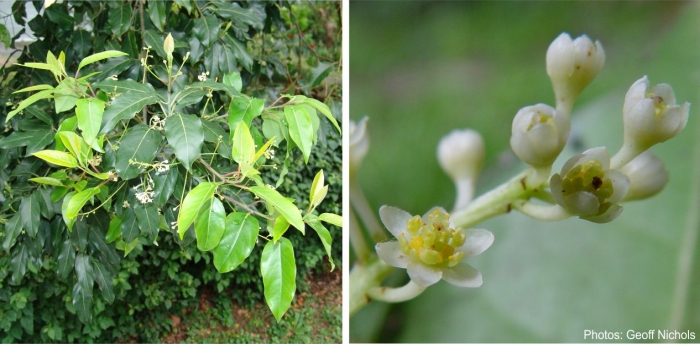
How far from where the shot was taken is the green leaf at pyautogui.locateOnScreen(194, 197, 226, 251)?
590 mm

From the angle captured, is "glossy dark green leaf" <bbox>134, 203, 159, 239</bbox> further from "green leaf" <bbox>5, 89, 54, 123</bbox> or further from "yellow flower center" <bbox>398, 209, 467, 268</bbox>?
"yellow flower center" <bbox>398, 209, 467, 268</bbox>

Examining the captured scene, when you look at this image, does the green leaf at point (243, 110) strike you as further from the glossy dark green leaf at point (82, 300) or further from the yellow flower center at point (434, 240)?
the glossy dark green leaf at point (82, 300)

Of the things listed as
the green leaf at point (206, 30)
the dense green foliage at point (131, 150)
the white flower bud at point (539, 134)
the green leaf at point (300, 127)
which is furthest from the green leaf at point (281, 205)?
the green leaf at point (206, 30)

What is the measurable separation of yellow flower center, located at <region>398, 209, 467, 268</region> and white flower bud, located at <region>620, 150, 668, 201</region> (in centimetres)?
Result: 13

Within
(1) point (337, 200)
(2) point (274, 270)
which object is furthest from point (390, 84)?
(1) point (337, 200)

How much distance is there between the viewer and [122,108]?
648 millimetres

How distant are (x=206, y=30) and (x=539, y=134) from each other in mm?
788

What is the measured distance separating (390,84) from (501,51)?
0.10 m

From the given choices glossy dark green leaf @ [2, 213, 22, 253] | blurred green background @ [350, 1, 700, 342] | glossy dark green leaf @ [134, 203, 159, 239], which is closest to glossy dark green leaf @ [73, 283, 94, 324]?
glossy dark green leaf @ [2, 213, 22, 253]

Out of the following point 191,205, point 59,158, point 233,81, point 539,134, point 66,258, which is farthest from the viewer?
point 66,258

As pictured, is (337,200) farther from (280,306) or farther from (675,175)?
(675,175)

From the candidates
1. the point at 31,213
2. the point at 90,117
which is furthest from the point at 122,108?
the point at 31,213

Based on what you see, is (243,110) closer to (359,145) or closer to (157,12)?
(359,145)

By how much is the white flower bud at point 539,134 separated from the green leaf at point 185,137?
380 mm
